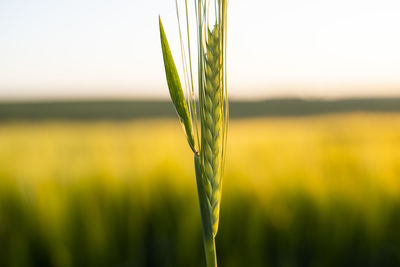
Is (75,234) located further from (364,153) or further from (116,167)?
(364,153)

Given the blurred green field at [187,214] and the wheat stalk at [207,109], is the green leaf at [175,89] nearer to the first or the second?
the wheat stalk at [207,109]

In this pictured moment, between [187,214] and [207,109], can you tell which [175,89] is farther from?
[187,214]

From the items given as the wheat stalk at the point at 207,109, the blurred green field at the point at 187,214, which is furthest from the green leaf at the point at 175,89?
the blurred green field at the point at 187,214

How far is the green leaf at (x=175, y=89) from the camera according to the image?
33cm

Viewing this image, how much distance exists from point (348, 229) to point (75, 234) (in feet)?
1.96

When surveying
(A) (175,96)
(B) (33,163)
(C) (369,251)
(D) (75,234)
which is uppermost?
(A) (175,96)

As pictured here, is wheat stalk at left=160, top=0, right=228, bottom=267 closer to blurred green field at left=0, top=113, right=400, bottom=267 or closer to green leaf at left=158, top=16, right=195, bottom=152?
green leaf at left=158, top=16, right=195, bottom=152

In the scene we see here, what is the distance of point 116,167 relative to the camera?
100 centimetres

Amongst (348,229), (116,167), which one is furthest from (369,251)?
(116,167)

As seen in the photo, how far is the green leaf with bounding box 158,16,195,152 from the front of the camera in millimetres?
335

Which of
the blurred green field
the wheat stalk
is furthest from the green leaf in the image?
the blurred green field

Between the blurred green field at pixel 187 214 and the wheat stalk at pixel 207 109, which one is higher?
the wheat stalk at pixel 207 109

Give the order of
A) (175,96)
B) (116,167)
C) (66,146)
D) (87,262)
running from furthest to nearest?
(66,146) → (116,167) → (87,262) → (175,96)

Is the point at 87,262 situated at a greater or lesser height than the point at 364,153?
lesser
